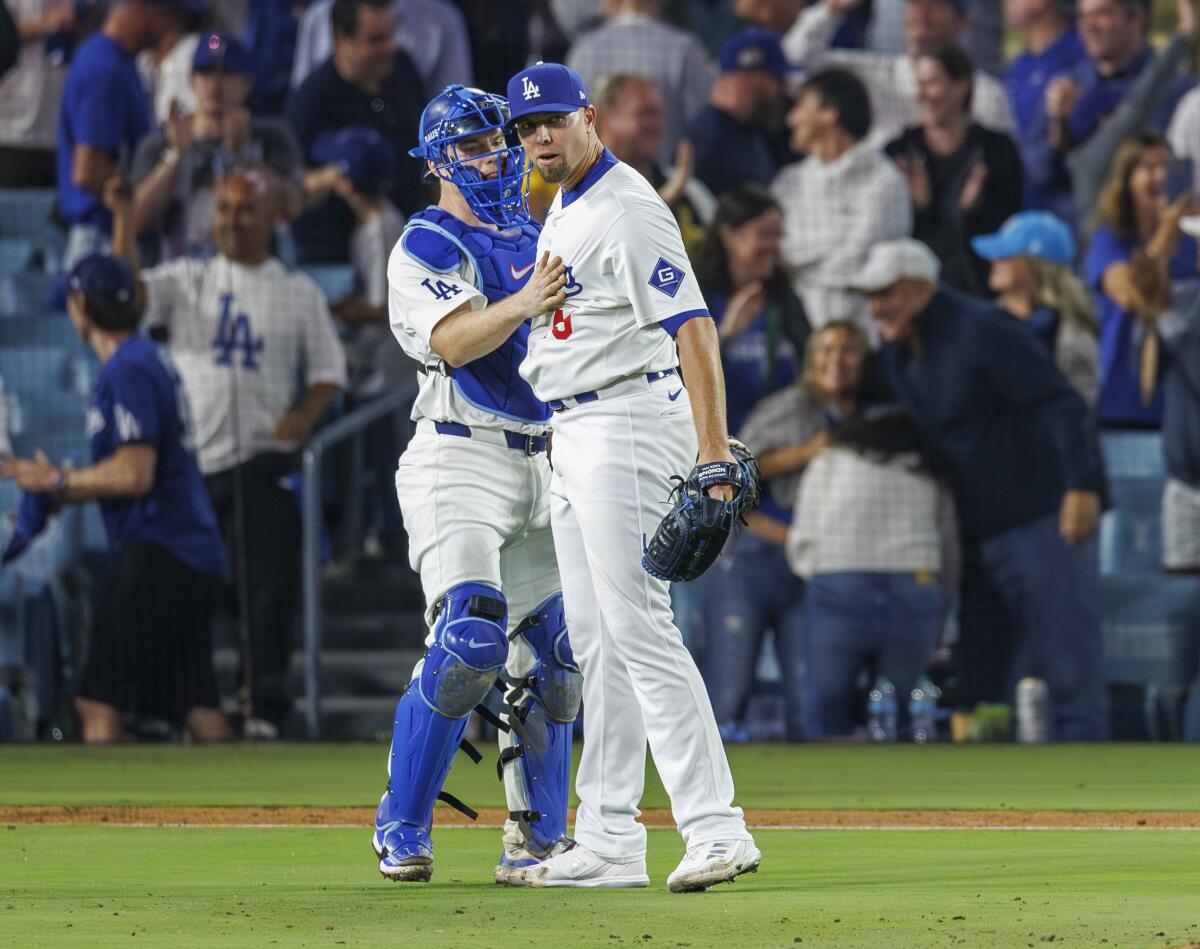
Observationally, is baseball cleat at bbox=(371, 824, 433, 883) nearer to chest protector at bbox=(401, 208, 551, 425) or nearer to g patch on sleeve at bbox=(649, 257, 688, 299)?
chest protector at bbox=(401, 208, 551, 425)

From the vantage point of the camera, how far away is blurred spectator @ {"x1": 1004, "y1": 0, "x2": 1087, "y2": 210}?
42.3 feet

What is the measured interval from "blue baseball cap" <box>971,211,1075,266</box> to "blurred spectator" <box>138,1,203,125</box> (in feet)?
16.3

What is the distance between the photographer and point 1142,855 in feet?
20.0

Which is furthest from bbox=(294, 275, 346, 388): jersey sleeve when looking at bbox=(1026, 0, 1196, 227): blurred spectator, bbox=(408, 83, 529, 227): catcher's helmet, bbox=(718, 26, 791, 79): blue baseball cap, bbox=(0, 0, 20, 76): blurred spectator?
bbox=(408, 83, 529, 227): catcher's helmet

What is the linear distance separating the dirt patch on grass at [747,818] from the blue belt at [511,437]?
2055 millimetres

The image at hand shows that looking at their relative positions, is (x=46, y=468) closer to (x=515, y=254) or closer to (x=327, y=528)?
(x=327, y=528)

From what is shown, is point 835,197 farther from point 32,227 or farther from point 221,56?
point 32,227

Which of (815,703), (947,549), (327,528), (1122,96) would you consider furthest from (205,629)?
(1122,96)

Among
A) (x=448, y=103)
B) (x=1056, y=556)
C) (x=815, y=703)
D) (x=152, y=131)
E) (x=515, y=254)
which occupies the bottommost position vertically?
(x=815, y=703)

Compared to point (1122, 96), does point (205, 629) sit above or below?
below

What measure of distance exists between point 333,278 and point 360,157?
762mm

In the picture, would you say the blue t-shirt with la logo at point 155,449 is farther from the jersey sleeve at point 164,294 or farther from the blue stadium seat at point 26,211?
the blue stadium seat at point 26,211

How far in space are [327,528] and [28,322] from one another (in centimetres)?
240

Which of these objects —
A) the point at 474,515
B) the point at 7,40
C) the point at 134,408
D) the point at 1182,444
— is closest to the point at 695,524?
the point at 474,515
